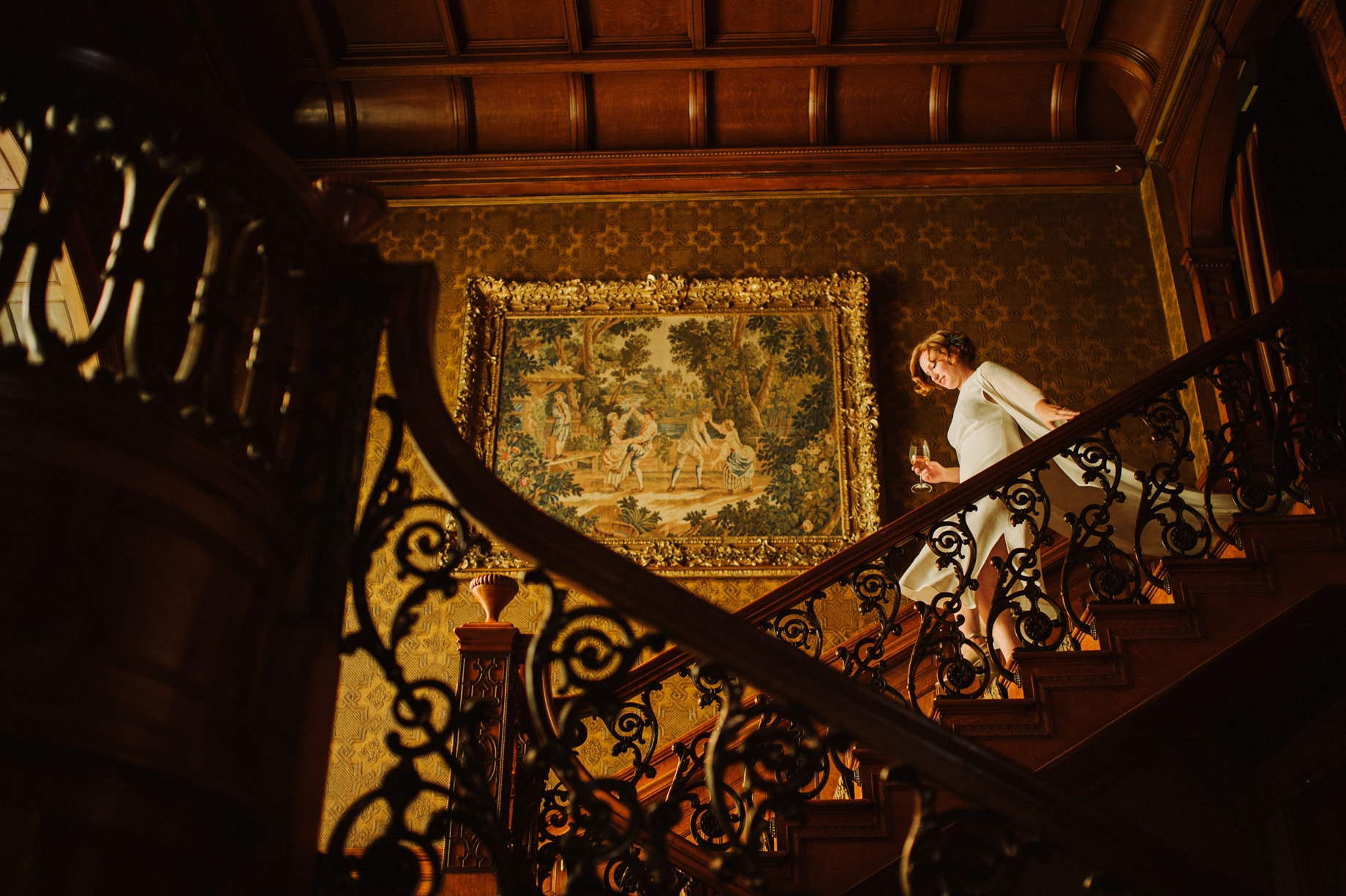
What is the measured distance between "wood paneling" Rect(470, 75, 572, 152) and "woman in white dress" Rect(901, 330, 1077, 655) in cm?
332

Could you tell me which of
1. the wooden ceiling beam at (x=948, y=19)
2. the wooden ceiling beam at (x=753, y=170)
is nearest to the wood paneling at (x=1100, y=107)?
the wooden ceiling beam at (x=753, y=170)

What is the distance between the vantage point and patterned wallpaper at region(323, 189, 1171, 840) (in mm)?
6734

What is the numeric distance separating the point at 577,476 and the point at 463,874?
11.4 ft

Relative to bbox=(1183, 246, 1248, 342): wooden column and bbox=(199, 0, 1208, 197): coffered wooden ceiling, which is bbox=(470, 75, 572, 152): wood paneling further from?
bbox=(1183, 246, 1248, 342): wooden column

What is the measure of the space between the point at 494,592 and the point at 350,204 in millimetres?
2255

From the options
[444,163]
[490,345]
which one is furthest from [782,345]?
[444,163]

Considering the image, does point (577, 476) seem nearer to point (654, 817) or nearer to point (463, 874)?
point (463, 874)

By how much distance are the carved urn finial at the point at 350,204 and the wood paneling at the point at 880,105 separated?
6018mm

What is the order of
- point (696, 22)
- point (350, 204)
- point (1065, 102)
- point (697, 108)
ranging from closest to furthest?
1. point (350, 204)
2. point (696, 22)
3. point (1065, 102)
4. point (697, 108)

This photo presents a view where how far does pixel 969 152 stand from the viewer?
290 inches

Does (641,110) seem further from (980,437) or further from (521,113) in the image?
(980,437)

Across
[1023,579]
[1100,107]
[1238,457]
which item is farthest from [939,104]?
[1023,579]

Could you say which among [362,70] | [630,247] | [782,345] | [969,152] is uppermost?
[362,70]

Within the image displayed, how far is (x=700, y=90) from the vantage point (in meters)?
7.40
